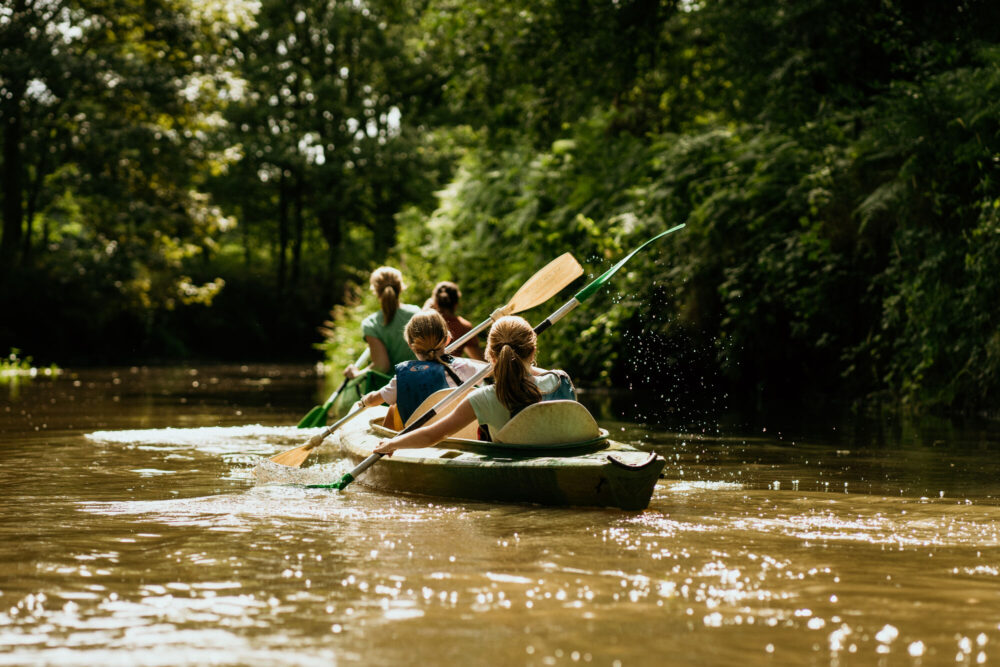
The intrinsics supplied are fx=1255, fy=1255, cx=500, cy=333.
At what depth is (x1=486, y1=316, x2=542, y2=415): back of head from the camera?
23.1 feet

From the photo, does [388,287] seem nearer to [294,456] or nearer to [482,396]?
[294,456]

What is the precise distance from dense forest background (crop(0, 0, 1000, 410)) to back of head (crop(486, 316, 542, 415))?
682 centimetres

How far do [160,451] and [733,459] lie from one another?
4625 mm

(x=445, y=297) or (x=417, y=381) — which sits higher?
(x=445, y=297)

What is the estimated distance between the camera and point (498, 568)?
519 cm

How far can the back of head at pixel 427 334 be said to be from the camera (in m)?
8.19

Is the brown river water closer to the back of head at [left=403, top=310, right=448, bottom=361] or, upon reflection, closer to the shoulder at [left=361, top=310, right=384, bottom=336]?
the back of head at [left=403, top=310, right=448, bottom=361]

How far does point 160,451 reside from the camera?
10.3 metres

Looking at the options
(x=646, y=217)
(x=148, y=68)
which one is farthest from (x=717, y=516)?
Answer: (x=148, y=68)

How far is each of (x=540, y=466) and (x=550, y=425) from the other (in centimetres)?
30

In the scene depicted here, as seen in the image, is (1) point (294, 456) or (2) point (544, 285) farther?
(2) point (544, 285)

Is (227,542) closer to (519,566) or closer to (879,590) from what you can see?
(519,566)

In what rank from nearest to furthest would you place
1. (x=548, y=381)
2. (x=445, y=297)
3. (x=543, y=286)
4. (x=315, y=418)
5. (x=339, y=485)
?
(x=548, y=381)
(x=339, y=485)
(x=543, y=286)
(x=445, y=297)
(x=315, y=418)

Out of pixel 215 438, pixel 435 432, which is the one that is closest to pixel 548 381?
pixel 435 432
